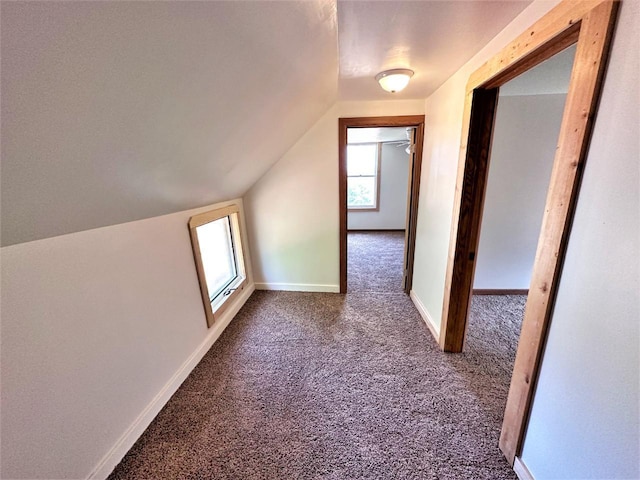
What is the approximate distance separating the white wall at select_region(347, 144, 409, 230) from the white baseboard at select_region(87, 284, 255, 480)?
14.0 feet

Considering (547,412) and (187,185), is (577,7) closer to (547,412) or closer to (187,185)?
(547,412)

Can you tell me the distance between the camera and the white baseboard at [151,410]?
47.2 inches

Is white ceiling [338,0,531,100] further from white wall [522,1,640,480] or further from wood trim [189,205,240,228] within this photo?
wood trim [189,205,240,228]

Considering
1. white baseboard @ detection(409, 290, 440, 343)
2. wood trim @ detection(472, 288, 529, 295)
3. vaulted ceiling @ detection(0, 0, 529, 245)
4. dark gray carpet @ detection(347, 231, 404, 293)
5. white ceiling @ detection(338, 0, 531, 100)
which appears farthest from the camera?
dark gray carpet @ detection(347, 231, 404, 293)

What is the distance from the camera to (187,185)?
152cm

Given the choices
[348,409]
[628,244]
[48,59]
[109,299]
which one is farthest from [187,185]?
[628,244]

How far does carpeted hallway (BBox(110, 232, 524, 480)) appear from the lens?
1.24 meters

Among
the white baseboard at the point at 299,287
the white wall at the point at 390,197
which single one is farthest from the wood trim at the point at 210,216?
the white wall at the point at 390,197

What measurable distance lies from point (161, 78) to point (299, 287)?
8.34ft

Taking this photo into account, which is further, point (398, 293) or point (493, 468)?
point (398, 293)

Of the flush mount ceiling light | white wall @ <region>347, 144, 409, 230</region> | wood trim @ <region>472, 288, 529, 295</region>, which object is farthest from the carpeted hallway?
white wall @ <region>347, 144, 409, 230</region>

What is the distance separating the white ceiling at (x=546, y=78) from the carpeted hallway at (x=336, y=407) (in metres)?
2.03

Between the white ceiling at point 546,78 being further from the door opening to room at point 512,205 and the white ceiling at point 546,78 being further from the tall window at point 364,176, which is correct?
the tall window at point 364,176

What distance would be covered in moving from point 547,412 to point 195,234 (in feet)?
7.24
